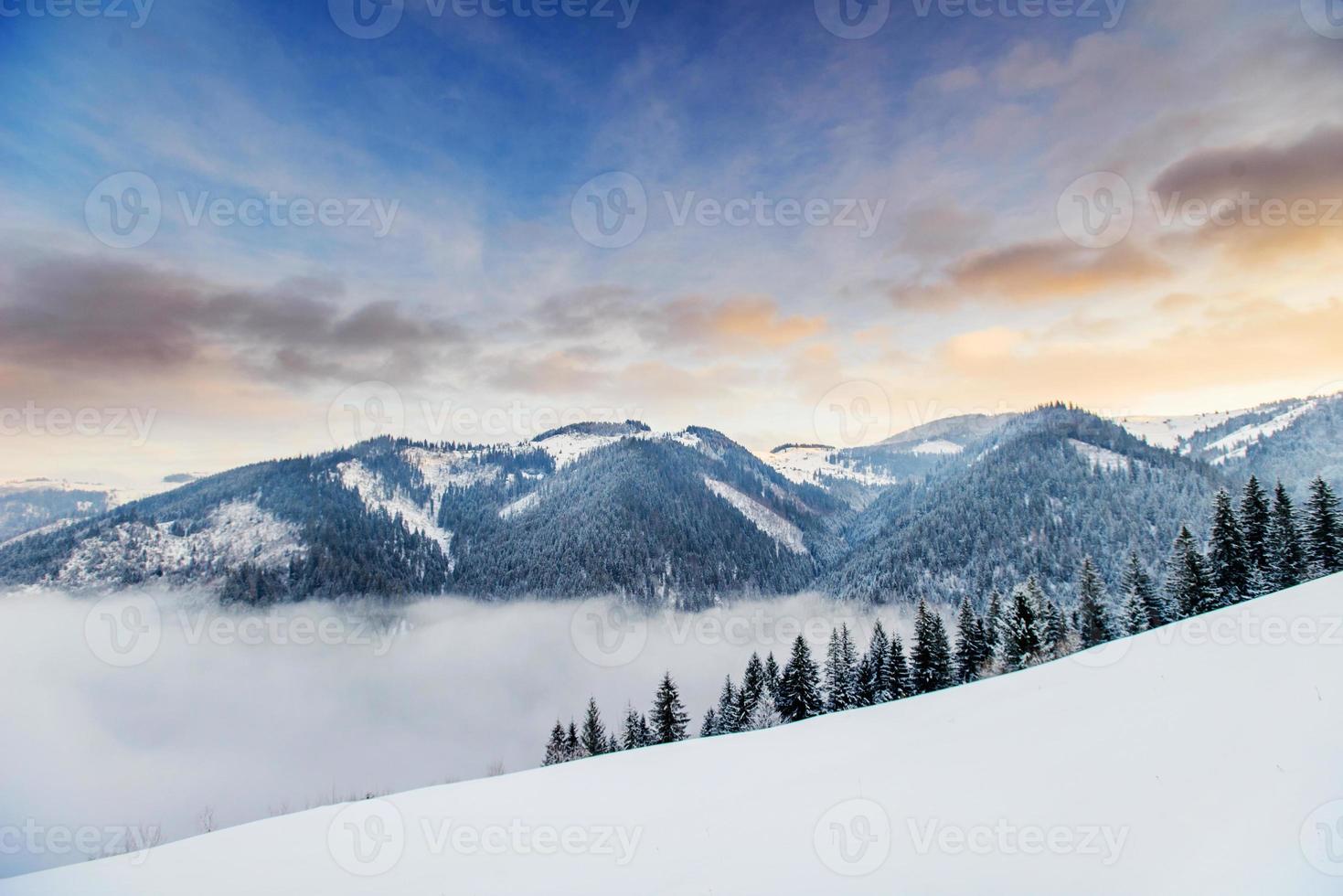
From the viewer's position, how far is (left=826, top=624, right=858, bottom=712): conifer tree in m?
33.8

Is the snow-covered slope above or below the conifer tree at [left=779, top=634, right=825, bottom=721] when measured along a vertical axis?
above

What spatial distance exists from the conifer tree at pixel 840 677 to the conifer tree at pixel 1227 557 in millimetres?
20462

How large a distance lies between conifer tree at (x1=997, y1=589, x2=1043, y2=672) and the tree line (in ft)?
0.20

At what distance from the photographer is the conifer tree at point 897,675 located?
32844 mm

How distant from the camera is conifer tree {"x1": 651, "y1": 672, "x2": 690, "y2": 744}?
36906 mm

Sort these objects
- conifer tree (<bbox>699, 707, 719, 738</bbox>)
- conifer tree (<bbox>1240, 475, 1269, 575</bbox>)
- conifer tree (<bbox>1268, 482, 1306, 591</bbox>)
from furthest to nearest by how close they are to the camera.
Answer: conifer tree (<bbox>699, 707, 719, 738</bbox>), conifer tree (<bbox>1240, 475, 1269, 575</bbox>), conifer tree (<bbox>1268, 482, 1306, 591</bbox>)

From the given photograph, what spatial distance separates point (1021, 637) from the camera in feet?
105

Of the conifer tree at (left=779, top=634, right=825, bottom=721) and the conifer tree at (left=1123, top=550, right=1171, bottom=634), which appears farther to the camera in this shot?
the conifer tree at (left=779, top=634, right=825, bottom=721)

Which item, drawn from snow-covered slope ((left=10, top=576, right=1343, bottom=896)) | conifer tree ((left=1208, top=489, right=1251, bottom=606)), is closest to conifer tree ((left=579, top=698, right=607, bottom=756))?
snow-covered slope ((left=10, top=576, right=1343, bottom=896))

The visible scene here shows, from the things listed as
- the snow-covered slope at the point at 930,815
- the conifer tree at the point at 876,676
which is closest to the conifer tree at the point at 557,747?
the conifer tree at the point at 876,676

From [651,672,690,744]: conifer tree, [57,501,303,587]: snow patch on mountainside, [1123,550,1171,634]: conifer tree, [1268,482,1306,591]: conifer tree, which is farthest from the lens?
[57,501,303,587]: snow patch on mountainside

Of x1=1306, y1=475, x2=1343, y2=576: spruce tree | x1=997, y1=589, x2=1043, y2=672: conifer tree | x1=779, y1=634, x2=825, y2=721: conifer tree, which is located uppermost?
x1=1306, y1=475, x2=1343, y2=576: spruce tree

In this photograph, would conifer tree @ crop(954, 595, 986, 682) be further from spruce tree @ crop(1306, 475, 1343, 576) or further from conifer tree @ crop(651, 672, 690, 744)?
conifer tree @ crop(651, 672, 690, 744)

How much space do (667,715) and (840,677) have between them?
12559 mm
